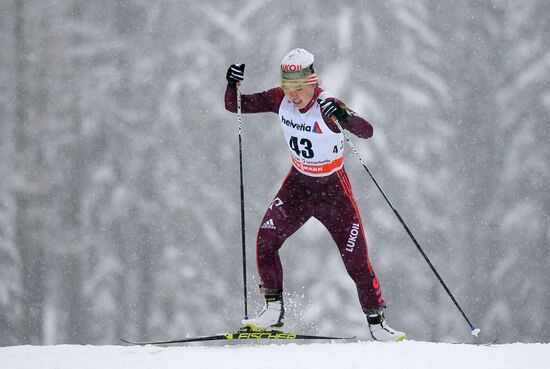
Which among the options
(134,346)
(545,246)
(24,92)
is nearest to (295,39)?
(24,92)

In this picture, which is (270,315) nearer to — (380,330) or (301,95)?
(380,330)

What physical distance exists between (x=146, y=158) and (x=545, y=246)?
6505 mm

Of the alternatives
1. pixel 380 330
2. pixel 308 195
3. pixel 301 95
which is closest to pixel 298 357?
pixel 380 330

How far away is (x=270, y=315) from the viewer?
509cm

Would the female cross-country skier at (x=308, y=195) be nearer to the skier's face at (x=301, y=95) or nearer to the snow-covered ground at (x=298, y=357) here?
the skier's face at (x=301, y=95)

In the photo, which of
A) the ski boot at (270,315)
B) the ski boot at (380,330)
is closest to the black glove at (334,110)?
the ski boot at (270,315)

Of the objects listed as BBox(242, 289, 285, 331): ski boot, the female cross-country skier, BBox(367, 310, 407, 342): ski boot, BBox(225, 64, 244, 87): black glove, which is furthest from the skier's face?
BBox(367, 310, 407, 342): ski boot

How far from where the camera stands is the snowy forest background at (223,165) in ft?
37.8

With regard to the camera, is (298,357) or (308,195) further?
(308,195)

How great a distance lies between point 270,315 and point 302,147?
1190 mm

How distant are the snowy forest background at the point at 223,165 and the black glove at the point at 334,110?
6809 millimetres

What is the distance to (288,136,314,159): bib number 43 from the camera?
494 centimetres

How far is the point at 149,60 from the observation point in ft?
38.4

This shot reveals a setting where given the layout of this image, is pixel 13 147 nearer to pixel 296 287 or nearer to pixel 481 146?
pixel 296 287
